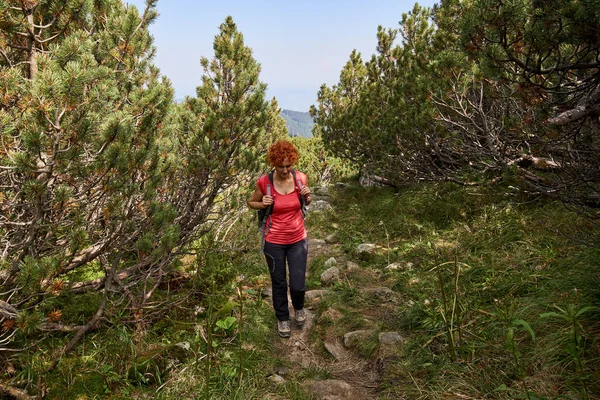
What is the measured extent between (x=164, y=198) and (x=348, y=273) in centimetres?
317

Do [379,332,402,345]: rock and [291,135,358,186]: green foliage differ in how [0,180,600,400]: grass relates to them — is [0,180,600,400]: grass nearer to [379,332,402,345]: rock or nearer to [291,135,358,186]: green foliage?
[379,332,402,345]: rock

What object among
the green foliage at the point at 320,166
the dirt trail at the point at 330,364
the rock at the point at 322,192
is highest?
the green foliage at the point at 320,166

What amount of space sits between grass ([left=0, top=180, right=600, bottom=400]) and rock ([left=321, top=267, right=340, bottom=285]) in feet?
0.47

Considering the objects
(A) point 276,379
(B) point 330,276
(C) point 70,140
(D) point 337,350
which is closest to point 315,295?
(B) point 330,276

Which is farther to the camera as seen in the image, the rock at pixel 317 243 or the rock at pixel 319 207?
the rock at pixel 319 207

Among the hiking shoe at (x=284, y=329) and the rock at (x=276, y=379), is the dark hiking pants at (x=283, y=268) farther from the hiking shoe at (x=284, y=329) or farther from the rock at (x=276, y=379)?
the rock at (x=276, y=379)

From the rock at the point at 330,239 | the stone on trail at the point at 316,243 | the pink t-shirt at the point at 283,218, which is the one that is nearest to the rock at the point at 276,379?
the pink t-shirt at the point at 283,218

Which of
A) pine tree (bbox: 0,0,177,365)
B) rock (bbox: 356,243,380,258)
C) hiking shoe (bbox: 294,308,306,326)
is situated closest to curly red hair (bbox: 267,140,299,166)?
pine tree (bbox: 0,0,177,365)

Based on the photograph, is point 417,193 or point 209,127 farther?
point 417,193

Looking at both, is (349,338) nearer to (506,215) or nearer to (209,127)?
(209,127)

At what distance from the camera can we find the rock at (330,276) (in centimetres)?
544

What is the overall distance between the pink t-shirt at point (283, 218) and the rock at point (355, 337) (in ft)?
4.09

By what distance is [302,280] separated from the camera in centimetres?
420

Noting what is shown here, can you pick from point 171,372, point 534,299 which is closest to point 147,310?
point 171,372
